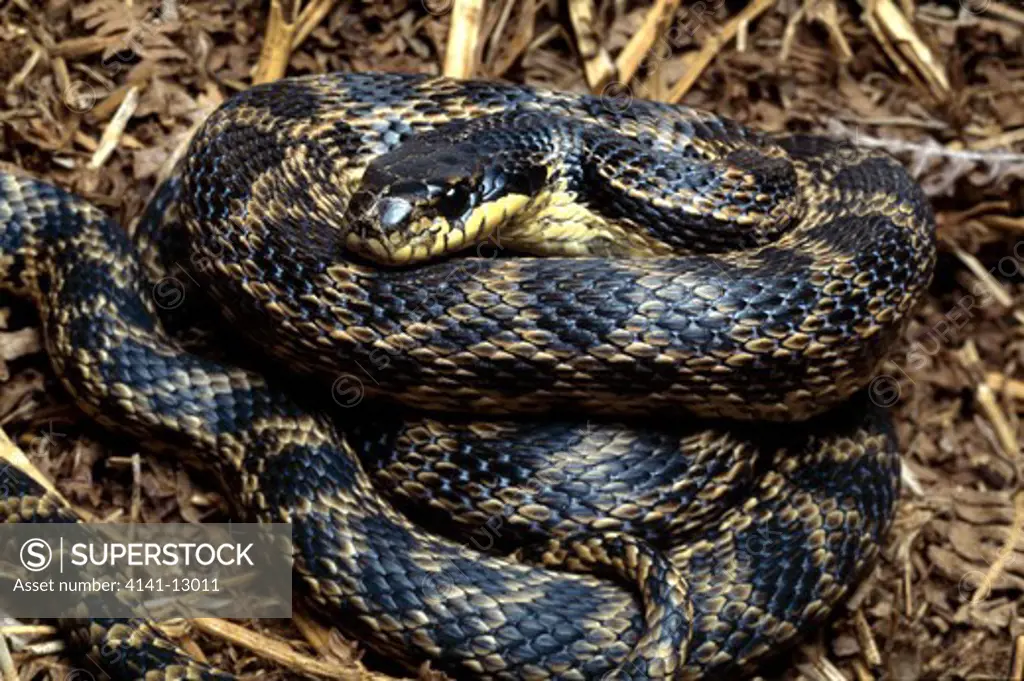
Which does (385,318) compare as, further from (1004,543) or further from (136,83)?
(1004,543)

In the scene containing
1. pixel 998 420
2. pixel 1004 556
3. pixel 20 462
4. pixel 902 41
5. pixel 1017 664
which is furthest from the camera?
pixel 902 41

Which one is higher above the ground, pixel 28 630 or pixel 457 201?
pixel 457 201

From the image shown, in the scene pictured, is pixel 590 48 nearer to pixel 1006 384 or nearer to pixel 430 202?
pixel 430 202

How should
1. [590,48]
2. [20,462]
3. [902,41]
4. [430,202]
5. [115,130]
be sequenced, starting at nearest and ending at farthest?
[430,202] → [20,462] → [115,130] → [590,48] → [902,41]

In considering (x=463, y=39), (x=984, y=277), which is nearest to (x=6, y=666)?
(x=463, y=39)

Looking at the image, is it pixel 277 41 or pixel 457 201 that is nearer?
pixel 457 201

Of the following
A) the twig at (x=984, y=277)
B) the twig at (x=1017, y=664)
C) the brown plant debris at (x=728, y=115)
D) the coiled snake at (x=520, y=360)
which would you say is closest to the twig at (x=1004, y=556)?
the brown plant debris at (x=728, y=115)

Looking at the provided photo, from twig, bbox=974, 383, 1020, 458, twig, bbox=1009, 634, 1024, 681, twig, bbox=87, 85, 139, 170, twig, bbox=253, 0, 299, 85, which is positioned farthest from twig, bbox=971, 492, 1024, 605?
twig, bbox=87, 85, 139, 170

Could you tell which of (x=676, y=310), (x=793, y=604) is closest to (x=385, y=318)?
(x=676, y=310)
